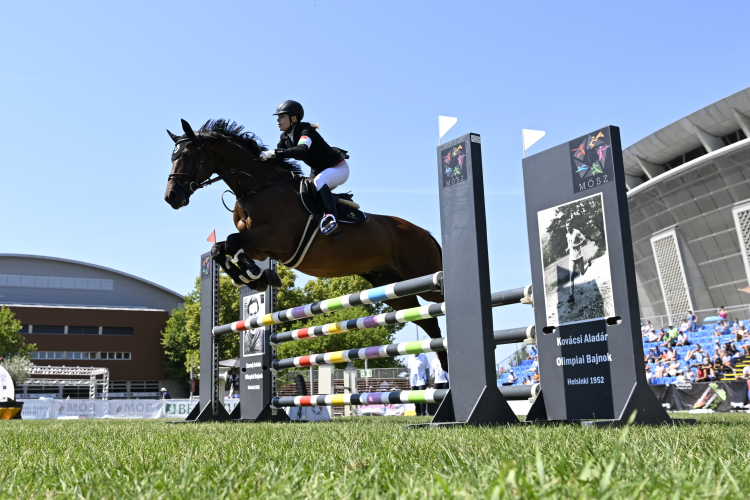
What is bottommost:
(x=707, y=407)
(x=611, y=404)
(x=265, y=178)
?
(x=707, y=407)

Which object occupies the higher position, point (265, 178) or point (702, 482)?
point (265, 178)

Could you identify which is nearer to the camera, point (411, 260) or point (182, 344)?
point (411, 260)

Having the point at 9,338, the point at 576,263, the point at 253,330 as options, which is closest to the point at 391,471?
the point at 576,263

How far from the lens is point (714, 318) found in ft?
74.6

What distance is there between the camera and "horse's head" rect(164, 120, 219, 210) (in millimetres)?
5156

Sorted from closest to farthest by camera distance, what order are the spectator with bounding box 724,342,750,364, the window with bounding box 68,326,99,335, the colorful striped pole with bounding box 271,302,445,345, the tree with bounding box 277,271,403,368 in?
the colorful striped pole with bounding box 271,302,445,345 → the spectator with bounding box 724,342,750,364 → the tree with bounding box 277,271,403,368 → the window with bounding box 68,326,99,335

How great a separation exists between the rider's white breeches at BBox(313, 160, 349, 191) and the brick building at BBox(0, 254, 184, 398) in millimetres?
43610

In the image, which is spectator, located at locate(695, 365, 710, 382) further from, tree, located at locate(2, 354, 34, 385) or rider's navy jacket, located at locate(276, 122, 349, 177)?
tree, located at locate(2, 354, 34, 385)

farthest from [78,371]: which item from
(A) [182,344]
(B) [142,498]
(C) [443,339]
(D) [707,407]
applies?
(B) [142,498]

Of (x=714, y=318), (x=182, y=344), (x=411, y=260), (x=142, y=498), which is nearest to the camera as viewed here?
(x=142, y=498)

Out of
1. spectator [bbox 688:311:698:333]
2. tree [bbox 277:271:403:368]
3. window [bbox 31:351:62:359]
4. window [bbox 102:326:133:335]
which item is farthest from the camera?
window [bbox 102:326:133:335]

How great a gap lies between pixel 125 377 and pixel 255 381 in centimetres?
4457

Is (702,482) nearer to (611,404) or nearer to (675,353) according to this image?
(611,404)

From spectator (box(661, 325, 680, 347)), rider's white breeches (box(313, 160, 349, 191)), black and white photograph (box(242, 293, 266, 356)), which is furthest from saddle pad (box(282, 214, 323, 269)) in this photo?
spectator (box(661, 325, 680, 347))
